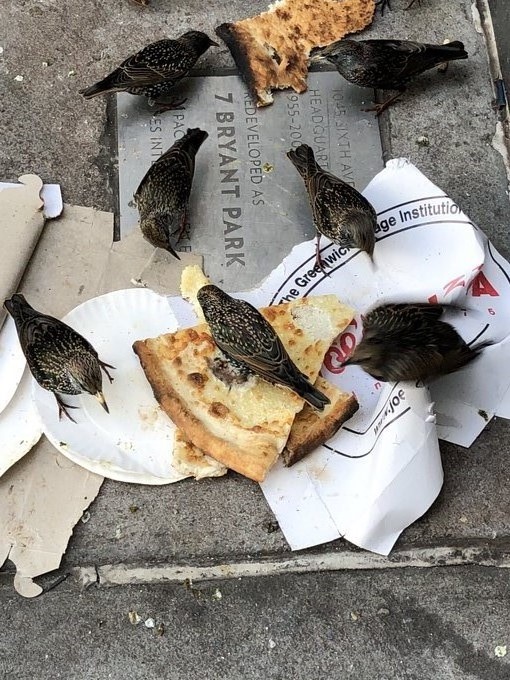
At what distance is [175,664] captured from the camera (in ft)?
10.7

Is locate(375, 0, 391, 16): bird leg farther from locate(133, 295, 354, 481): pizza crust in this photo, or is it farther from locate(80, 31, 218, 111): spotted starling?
locate(133, 295, 354, 481): pizza crust

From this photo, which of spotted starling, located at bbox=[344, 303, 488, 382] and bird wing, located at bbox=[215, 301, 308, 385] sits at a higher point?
bird wing, located at bbox=[215, 301, 308, 385]

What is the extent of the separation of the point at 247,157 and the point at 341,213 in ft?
2.62

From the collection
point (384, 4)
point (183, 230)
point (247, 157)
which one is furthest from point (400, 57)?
point (183, 230)

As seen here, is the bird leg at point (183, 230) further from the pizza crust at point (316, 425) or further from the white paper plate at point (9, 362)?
the pizza crust at point (316, 425)

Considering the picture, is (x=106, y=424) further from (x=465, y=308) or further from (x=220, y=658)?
(x=465, y=308)

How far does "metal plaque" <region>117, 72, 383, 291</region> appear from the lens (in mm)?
3918

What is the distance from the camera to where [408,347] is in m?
3.22

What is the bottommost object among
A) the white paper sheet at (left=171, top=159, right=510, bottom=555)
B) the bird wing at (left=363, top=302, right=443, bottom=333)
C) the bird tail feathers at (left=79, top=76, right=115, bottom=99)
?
the white paper sheet at (left=171, top=159, right=510, bottom=555)

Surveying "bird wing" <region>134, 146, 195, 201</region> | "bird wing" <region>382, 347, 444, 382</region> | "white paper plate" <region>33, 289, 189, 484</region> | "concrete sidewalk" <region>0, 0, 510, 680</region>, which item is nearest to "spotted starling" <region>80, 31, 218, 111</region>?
"bird wing" <region>134, 146, 195, 201</region>

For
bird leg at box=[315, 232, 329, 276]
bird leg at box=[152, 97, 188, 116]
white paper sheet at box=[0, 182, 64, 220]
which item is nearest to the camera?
bird leg at box=[315, 232, 329, 276]

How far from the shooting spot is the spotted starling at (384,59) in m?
3.99

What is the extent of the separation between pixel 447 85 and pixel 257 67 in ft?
3.57

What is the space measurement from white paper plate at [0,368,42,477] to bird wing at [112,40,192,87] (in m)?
1.63
